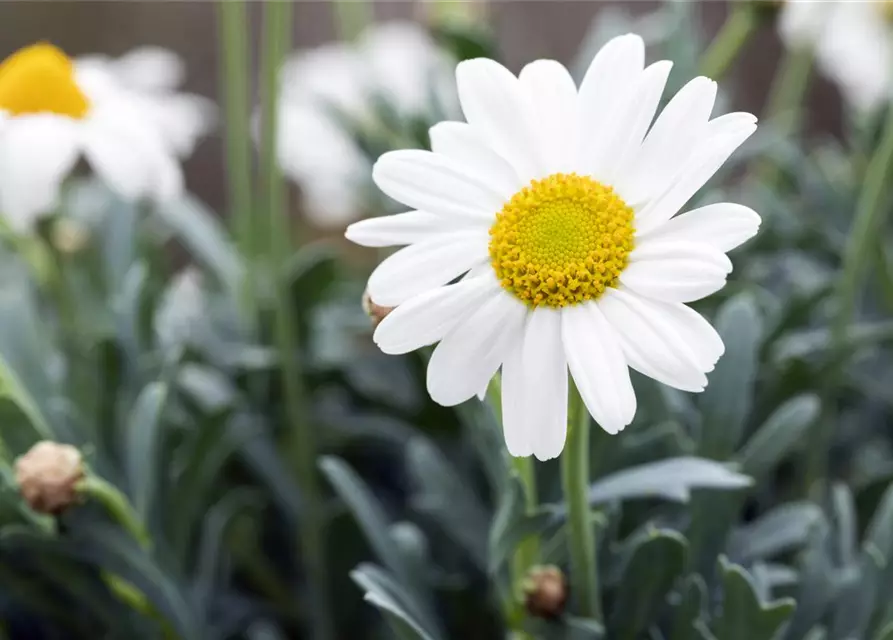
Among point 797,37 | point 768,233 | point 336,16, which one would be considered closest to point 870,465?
point 768,233

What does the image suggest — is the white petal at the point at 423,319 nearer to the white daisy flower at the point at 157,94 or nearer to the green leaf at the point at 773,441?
the green leaf at the point at 773,441

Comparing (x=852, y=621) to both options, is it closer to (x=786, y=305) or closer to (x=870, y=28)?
(x=786, y=305)

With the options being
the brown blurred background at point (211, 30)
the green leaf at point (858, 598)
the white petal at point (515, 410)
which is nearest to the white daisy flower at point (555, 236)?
the white petal at point (515, 410)

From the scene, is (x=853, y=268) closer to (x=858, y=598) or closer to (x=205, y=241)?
(x=858, y=598)

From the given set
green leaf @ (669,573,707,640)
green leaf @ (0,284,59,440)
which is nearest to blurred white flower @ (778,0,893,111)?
green leaf @ (669,573,707,640)

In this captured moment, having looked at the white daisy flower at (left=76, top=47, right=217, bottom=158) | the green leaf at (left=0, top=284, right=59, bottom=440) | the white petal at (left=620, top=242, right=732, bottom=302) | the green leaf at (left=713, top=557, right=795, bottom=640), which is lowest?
the green leaf at (left=713, top=557, right=795, bottom=640)

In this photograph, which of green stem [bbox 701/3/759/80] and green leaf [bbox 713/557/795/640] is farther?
green stem [bbox 701/3/759/80]

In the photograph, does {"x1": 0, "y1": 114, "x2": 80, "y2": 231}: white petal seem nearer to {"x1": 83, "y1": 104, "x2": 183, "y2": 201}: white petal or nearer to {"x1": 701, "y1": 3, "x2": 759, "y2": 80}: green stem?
{"x1": 83, "y1": 104, "x2": 183, "y2": 201}: white petal
